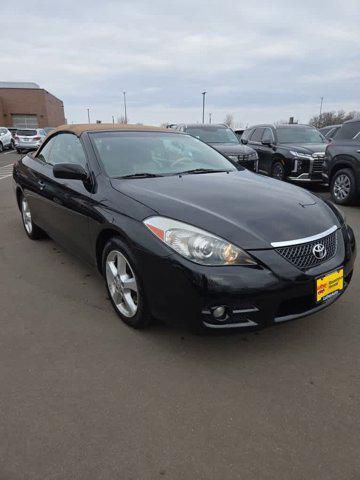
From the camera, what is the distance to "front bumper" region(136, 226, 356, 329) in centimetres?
239

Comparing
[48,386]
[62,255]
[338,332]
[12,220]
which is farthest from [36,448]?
[12,220]

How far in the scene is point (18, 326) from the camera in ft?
10.4

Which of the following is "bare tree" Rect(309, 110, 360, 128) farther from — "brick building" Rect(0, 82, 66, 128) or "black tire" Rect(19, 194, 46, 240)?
"black tire" Rect(19, 194, 46, 240)

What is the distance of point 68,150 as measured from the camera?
4098 millimetres

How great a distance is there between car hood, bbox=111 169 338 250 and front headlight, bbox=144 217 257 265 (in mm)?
48

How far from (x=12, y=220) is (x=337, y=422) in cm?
601

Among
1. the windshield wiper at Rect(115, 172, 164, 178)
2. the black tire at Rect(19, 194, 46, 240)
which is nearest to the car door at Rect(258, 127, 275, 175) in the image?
the black tire at Rect(19, 194, 46, 240)

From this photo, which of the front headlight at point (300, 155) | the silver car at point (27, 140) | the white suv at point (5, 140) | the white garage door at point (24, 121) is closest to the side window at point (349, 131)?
the front headlight at point (300, 155)

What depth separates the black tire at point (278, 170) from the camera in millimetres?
9547

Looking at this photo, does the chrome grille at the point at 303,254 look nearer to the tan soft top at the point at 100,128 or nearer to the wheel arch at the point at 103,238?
the wheel arch at the point at 103,238

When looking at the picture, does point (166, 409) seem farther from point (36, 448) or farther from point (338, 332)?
point (338, 332)

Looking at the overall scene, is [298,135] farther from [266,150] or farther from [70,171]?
[70,171]

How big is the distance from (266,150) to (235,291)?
863cm

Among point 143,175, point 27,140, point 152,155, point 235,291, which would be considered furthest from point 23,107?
point 235,291
